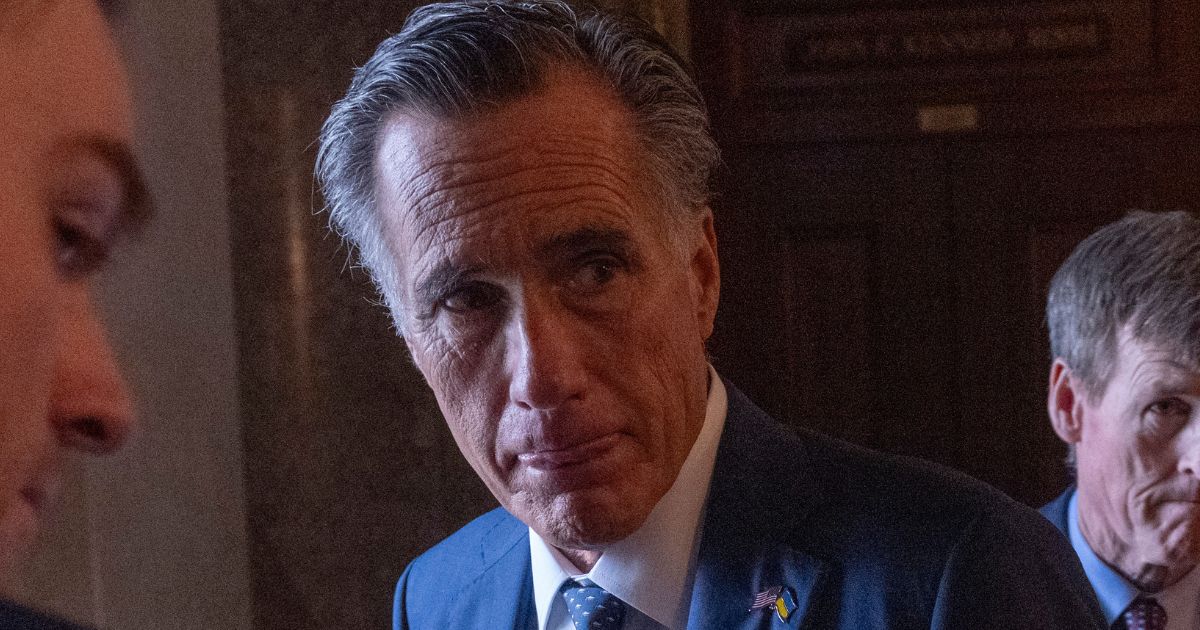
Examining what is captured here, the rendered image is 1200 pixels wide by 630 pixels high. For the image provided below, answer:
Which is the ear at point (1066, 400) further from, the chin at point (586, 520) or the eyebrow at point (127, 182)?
the eyebrow at point (127, 182)

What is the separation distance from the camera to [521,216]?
98cm

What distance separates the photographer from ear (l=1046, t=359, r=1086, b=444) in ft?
4.77

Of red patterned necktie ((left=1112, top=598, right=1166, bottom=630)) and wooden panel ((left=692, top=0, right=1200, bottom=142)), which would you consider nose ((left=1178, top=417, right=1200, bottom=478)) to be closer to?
red patterned necktie ((left=1112, top=598, right=1166, bottom=630))

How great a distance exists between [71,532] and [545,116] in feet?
2.86

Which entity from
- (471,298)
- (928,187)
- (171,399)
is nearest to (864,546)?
(471,298)

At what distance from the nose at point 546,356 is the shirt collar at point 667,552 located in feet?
0.66

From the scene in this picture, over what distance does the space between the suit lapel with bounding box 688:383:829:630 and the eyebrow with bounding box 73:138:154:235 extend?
0.88 metres

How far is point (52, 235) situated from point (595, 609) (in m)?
0.98

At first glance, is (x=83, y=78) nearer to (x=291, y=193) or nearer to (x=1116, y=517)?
(x=1116, y=517)

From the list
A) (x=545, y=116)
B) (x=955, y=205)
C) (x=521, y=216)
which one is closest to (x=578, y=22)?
(x=545, y=116)

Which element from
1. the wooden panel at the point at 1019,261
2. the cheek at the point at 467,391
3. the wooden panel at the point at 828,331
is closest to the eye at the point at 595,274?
the cheek at the point at 467,391

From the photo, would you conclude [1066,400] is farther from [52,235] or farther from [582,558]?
[52,235]

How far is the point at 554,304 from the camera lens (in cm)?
96

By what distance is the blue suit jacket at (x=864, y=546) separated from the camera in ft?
3.02
